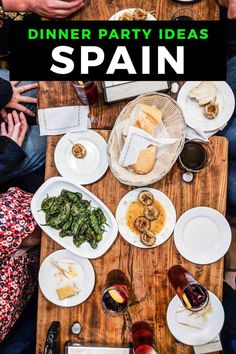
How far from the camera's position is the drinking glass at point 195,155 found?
235 centimetres

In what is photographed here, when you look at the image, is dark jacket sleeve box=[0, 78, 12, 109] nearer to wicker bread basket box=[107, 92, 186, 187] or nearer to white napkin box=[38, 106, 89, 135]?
white napkin box=[38, 106, 89, 135]

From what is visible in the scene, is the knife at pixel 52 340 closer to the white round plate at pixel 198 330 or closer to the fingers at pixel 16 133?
the white round plate at pixel 198 330

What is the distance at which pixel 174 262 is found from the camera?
2352 mm

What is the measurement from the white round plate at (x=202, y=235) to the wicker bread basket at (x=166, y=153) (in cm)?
29

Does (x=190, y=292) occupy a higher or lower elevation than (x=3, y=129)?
lower

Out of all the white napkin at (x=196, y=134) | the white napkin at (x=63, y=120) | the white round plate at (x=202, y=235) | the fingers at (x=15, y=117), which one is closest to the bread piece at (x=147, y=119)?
the white napkin at (x=196, y=134)

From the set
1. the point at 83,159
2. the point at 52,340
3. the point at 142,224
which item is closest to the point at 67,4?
the point at 83,159

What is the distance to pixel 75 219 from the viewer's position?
7.66 ft

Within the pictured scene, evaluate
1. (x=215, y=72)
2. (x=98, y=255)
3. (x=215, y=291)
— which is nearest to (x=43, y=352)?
(x=98, y=255)

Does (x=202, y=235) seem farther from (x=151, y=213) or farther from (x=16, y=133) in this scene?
(x=16, y=133)

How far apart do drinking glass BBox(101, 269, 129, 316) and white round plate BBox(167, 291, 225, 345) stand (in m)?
0.24

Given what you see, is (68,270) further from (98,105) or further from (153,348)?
(98,105)

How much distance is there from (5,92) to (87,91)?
65 cm

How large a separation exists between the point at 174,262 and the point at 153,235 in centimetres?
18
